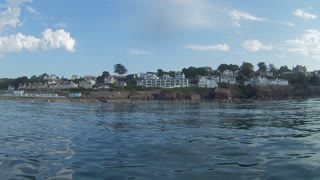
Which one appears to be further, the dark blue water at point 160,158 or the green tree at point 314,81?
the green tree at point 314,81

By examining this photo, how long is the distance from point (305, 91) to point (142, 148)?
170427 millimetres

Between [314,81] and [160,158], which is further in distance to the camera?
[314,81]

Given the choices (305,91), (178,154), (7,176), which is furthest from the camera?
(305,91)

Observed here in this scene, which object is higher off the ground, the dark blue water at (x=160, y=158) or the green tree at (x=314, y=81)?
the green tree at (x=314, y=81)

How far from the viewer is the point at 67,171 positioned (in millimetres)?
11664

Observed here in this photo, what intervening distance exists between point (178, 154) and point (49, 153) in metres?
5.74

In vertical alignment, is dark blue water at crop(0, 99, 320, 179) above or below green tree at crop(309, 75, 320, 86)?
below

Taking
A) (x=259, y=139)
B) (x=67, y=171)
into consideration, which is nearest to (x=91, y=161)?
(x=67, y=171)

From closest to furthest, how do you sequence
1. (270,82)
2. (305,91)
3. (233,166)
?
1. (233,166)
2. (305,91)
3. (270,82)

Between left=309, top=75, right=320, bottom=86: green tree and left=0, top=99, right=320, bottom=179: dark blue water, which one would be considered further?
left=309, top=75, right=320, bottom=86: green tree

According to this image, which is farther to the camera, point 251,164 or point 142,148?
point 142,148

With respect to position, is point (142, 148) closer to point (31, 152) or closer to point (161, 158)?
point (161, 158)

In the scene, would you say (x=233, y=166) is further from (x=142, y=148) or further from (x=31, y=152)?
(x=31, y=152)

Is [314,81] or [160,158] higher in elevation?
[314,81]
